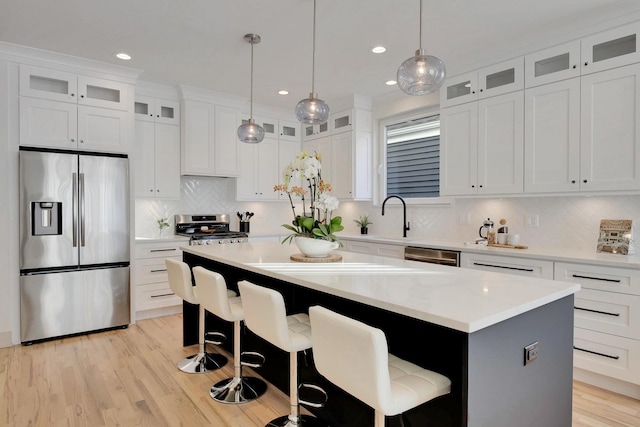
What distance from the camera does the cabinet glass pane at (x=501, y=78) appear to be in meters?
3.45

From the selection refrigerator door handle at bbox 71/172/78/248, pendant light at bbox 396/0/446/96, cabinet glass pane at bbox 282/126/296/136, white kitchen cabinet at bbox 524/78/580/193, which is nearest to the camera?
pendant light at bbox 396/0/446/96

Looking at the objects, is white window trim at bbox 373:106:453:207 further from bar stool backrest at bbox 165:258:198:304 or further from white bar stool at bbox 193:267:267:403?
bar stool backrest at bbox 165:258:198:304

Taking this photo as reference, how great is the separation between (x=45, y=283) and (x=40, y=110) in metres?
1.66

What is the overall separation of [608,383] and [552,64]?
8.47 ft

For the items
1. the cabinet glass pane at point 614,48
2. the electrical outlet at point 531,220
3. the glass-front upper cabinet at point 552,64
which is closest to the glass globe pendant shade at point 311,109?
the glass-front upper cabinet at point 552,64

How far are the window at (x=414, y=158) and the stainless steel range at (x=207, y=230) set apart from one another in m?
2.20

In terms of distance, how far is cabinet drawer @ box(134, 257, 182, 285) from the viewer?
419cm

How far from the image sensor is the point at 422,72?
1976 mm

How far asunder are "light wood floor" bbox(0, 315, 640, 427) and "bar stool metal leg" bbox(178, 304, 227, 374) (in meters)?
0.07

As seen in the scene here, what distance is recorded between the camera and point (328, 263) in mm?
2408

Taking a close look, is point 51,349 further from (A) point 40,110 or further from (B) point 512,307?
(B) point 512,307

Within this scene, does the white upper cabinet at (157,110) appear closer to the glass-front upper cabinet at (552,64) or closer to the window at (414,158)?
the window at (414,158)

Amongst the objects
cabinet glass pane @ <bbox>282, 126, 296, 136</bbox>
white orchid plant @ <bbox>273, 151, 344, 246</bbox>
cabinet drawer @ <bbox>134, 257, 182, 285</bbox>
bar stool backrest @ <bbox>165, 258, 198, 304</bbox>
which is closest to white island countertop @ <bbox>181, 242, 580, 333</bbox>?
white orchid plant @ <bbox>273, 151, 344, 246</bbox>

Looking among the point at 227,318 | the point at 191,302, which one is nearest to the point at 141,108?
the point at 191,302
